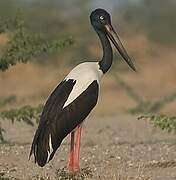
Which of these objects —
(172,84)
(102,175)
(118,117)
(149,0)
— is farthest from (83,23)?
(102,175)

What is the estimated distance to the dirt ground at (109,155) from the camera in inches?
395

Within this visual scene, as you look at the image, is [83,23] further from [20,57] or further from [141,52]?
[20,57]

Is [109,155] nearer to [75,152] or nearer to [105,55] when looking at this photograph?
[105,55]

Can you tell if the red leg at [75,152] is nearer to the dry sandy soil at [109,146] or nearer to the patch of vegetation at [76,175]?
the dry sandy soil at [109,146]

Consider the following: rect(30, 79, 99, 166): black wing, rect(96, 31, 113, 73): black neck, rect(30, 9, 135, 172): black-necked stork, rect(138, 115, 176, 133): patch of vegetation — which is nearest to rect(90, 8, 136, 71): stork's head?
rect(96, 31, 113, 73): black neck

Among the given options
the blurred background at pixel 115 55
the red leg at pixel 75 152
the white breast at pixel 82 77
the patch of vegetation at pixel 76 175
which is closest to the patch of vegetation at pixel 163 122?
the white breast at pixel 82 77

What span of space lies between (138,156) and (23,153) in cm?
136

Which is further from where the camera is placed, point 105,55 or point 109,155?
point 109,155

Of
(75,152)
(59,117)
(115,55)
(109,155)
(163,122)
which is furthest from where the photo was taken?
(115,55)

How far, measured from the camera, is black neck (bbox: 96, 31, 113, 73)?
998 cm

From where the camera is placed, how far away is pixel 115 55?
26.0 metres

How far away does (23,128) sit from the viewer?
51.5 ft

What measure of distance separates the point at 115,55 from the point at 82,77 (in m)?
16.4

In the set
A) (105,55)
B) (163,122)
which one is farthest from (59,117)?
(163,122)
